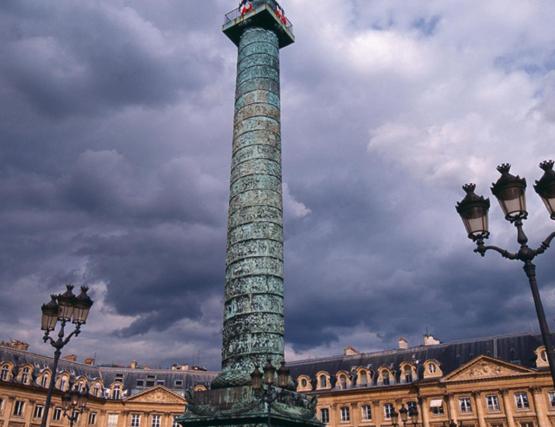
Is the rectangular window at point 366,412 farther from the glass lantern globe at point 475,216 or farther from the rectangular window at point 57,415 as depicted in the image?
the glass lantern globe at point 475,216

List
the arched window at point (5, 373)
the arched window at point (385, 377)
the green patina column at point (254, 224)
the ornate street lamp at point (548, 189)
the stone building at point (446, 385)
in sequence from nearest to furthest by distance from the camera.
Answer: the ornate street lamp at point (548, 189) < the green patina column at point (254, 224) < the stone building at point (446, 385) < the arched window at point (5, 373) < the arched window at point (385, 377)

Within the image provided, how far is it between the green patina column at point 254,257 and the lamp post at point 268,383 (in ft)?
0.16

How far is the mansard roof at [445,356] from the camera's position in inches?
1441

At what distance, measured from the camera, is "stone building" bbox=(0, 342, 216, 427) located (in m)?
38.6

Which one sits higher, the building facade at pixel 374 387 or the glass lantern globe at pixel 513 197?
the building facade at pixel 374 387

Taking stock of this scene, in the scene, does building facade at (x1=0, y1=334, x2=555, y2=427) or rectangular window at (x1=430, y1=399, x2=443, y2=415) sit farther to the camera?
rectangular window at (x1=430, y1=399, x2=443, y2=415)

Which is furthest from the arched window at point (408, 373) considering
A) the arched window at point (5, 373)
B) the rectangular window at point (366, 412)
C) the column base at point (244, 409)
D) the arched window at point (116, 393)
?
the arched window at point (5, 373)

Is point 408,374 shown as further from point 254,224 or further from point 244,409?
point 244,409

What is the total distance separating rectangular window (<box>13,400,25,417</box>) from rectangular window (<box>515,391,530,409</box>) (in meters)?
33.9

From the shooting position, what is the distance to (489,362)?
36.3 meters

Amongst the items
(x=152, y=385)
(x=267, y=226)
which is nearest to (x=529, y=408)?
(x=267, y=226)

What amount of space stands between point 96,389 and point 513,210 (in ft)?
149

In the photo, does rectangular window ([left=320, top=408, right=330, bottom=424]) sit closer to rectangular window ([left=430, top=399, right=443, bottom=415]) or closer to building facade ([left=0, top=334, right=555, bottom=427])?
building facade ([left=0, top=334, right=555, bottom=427])

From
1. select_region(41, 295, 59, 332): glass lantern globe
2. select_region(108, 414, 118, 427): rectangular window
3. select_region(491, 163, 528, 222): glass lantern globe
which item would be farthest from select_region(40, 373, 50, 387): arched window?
select_region(491, 163, 528, 222): glass lantern globe
